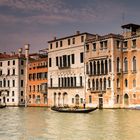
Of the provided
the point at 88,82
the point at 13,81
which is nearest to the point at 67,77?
the point at 88,82

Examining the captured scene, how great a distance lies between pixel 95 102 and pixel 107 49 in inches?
267

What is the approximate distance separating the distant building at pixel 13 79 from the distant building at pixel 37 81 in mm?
1498

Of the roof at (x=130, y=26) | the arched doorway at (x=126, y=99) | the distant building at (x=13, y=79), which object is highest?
the roof at (x=130, y=26)

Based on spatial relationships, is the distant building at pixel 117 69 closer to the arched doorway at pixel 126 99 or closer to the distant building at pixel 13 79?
the arched doorway at pixel 126 99

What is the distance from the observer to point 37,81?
5903cm

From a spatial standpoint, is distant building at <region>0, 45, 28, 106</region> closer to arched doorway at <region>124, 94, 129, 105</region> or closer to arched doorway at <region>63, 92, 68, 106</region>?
arched doorway at <region>63, 92, 68, 106</region>

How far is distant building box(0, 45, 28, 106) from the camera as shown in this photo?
61438 millimetres

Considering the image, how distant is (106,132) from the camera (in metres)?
20.5

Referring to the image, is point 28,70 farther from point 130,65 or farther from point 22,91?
point 130,65

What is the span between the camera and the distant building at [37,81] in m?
57.5

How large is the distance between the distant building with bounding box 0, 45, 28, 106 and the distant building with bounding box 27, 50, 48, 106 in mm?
1498

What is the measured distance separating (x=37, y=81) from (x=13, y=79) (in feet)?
17.3

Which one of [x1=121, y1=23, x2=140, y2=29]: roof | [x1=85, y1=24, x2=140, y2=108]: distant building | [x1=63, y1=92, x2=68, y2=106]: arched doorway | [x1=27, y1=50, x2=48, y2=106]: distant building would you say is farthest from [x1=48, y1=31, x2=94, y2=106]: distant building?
[x1=121, y1=23, x2=140, y2=29]: roof

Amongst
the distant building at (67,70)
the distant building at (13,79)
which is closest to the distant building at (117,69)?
the distant building at (67,70)
